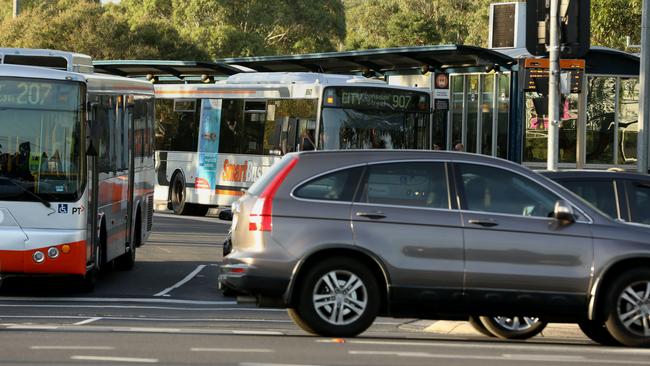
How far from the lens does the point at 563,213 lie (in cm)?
1176

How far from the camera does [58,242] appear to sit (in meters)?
16.0

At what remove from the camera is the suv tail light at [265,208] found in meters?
Answer: 11.7

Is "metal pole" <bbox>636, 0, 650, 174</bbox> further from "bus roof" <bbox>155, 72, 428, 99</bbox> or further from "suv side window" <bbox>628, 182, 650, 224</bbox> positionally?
"suv side window" <bbox>628, 182, 650, 224</bbox>

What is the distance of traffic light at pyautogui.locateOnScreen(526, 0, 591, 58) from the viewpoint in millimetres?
18281

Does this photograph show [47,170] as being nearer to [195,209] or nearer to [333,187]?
[333,187]

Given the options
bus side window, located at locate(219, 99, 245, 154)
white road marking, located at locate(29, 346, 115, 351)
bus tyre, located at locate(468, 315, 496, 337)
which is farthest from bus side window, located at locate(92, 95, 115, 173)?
bus side window, located at locate(219, 99, 245, 154)

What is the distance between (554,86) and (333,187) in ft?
23.5

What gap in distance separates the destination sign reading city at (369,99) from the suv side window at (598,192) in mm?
14290

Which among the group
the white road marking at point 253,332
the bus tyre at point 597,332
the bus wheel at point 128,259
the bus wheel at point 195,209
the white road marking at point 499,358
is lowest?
the white road marking at point 253,332

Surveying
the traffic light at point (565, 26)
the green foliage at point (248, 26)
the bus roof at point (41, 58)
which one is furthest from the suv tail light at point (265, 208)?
the green foliage at point (248, 26)

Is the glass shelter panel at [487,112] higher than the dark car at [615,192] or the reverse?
higher

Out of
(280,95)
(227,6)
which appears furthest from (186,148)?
(227,6)

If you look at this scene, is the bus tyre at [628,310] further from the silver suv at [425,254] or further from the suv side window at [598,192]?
the suv side window at [598,192]

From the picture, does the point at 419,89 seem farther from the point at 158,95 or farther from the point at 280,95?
the point at 158,95
